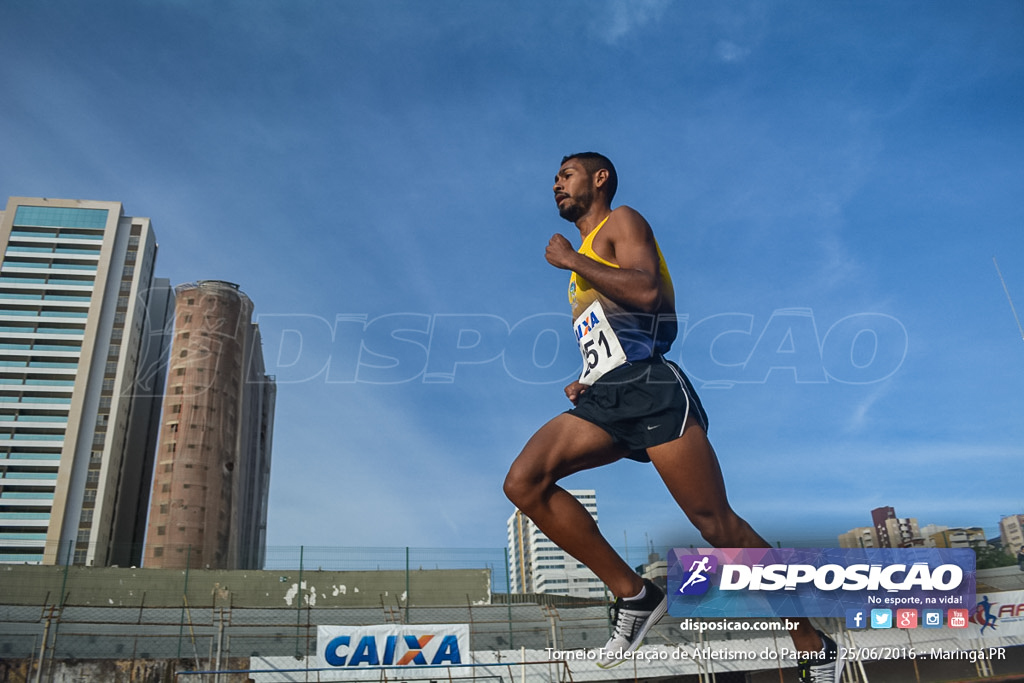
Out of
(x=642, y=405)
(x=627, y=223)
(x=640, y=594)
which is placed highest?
(x=627, y=223)

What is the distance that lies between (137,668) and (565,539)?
14.2 m

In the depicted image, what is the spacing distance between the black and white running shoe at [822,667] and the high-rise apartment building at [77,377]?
5291 cm

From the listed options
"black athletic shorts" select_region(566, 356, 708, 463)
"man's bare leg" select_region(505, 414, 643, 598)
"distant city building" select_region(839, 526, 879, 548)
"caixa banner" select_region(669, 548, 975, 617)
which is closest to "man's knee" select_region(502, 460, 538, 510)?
"man's bare leg" select_region(505, 414, 643, 598)

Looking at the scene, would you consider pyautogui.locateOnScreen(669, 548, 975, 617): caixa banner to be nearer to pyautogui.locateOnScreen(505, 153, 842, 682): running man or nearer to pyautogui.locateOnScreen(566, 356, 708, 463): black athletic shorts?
pyautogui.locateOnScreen(505, 153, 842, 682): running man

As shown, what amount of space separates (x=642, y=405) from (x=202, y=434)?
43.2m

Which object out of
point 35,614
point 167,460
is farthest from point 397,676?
point 167,460

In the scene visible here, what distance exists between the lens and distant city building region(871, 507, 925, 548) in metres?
9.38

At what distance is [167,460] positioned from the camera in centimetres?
4334

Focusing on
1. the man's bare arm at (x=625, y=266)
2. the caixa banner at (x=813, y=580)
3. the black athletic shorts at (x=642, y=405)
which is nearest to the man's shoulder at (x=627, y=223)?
the man's bare arm at (x=625, y=266)

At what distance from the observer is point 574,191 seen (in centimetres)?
584

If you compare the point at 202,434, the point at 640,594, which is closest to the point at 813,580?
the point at 640,594

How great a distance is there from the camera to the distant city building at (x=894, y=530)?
938 cm

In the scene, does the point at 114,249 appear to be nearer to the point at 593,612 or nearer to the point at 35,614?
the point at 35,614

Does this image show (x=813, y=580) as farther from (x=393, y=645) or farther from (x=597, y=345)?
(x=393, y=645)
